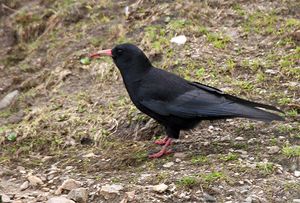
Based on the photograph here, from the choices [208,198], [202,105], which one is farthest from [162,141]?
[208,198]

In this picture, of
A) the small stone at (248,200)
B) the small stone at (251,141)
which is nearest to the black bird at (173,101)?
the small stone at (251,141)

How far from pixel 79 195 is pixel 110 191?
9.2 inches

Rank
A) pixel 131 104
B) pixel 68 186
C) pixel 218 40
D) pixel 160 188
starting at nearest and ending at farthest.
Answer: pixel 160 188 → pixel 68 186 → pixel 131 104 → pixel 218 40

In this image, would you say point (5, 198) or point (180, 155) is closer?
point (5, 198)

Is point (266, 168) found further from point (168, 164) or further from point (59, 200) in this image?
point (59, 200)

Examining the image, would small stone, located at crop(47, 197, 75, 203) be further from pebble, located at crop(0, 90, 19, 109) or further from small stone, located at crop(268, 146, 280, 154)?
pebble, located at crop(0, 90, 19, 109)

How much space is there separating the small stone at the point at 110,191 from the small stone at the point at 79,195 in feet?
0.42

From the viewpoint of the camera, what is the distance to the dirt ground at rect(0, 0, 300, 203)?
200 inches

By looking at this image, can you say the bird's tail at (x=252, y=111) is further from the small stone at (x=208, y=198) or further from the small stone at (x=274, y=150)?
the small stone at (x=208, y=198)

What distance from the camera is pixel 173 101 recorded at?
5664mm

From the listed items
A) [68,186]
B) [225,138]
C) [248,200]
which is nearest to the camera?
[248,200]

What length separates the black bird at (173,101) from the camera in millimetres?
5527

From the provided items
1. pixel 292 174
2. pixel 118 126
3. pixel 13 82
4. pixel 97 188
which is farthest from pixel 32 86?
pixel 292 174

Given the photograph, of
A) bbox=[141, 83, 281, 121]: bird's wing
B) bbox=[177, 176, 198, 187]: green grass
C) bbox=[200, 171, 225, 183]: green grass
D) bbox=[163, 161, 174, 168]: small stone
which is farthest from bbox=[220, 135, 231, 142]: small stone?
bbox=[177, 176, 198, 187]: green grass
